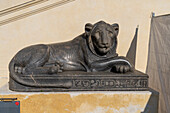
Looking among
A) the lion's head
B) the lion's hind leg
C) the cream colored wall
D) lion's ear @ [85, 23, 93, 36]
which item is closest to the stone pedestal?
the lion's hind leg

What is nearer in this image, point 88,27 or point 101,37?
point 101,37

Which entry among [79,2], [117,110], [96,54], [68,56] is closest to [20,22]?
[79,2]

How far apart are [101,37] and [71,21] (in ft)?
5.24

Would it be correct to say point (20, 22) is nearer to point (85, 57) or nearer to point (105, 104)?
point (85, 57)

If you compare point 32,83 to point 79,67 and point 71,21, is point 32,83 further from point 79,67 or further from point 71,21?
point 71,21

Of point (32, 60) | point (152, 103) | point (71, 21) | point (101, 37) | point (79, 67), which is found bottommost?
point (152, 103)

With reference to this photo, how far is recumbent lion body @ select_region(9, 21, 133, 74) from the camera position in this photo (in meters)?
3.35

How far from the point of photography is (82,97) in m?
3.19

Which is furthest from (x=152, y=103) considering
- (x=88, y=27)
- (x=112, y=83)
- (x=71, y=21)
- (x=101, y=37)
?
(x=71, y=21)

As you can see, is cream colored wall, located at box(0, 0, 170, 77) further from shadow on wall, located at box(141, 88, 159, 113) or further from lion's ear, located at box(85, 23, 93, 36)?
shadow on wall, located at box(141, 88, 159, 113)

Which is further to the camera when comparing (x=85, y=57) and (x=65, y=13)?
(x=65, y=13)

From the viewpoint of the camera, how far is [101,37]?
3.39 metres

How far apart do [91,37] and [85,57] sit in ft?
1.04

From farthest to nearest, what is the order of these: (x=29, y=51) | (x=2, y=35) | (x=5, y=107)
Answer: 1. (x=2, y=35)
2. (x=29, y=51)
3. (x=5, y=107)
